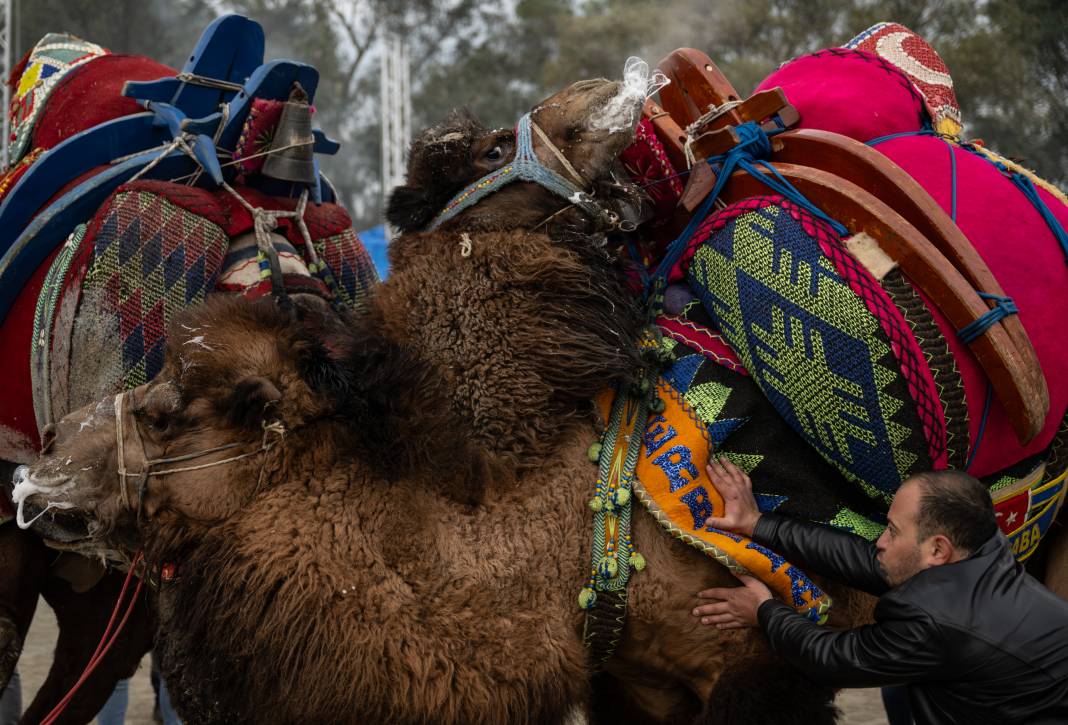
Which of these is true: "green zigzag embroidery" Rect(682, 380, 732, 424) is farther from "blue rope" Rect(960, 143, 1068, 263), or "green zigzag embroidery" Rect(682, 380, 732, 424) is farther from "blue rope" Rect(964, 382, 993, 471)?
"blue rope" Rect(960, 143, 1068, 263)

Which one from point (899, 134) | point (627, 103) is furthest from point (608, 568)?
point (899, 134)

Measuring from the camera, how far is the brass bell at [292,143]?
359 centimetres

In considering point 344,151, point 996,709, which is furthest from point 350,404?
point 344,151

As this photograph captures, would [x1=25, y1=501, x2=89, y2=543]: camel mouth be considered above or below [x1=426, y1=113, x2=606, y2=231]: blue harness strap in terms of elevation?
below

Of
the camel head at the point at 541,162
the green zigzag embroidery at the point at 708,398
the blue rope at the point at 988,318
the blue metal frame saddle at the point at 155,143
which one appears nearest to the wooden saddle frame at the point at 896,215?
the blue rope at the point at 988,318

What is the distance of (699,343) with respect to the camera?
2.69m

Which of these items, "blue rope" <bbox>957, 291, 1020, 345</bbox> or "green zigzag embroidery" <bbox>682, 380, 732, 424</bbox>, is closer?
"blue rope" <bbox>957, 291, 1020, 345</bbox>

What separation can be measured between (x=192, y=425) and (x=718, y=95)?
166 centimetres

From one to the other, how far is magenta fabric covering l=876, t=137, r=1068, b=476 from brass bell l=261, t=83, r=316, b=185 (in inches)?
76.8

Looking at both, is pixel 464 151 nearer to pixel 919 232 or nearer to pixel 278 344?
pixel 278 344

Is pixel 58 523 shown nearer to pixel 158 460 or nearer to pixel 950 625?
pixel 158 460

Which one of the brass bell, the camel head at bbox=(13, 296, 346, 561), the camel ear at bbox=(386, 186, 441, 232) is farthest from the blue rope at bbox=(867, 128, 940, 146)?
the brass bell

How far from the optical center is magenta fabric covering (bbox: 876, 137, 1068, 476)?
2578 millimetres

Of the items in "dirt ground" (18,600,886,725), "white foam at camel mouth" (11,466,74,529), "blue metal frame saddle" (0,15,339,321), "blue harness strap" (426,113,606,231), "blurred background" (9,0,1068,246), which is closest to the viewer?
"white foam at camel mouth" (11,466,74,529)
